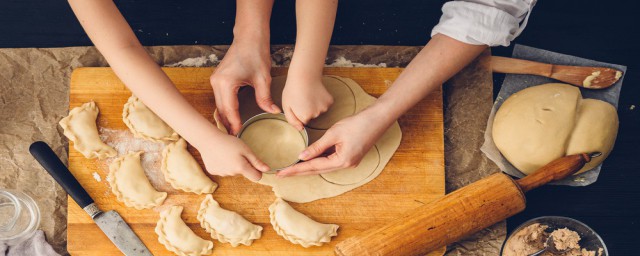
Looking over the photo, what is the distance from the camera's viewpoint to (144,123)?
1359 millimetres

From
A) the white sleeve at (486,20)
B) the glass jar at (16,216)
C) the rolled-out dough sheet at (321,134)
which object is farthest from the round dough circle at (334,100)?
the glass jar at (16,216)

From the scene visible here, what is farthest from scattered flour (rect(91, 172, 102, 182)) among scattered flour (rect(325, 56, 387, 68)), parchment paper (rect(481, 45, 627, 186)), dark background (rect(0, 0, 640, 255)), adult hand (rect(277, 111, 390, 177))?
parchment paper (rect(481, 45, 627, 186))

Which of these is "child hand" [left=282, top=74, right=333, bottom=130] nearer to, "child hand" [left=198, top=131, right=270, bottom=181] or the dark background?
"child hand" [left=198, top=131, right=270, bottom=181]

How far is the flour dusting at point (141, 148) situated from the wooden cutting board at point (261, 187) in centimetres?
1

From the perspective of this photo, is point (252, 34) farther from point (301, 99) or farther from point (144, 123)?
point (144, 123)

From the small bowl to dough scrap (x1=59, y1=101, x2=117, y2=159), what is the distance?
3.48 feet

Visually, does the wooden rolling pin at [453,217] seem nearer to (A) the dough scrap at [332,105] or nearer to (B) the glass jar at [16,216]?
(A) the dough scrap at [332,105]

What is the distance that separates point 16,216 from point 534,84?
143cm

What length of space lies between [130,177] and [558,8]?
1.26 meters

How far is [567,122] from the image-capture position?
134 centimetres

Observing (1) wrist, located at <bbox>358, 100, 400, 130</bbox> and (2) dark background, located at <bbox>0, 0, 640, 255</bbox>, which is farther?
(2) dark background, located at <bbox>0, 0, 640, 255</bbox>

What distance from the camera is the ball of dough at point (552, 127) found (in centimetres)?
134

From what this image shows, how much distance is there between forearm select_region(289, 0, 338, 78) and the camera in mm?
1245

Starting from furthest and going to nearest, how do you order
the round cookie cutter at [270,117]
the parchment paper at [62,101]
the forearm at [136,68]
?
the parchment paper at [62,101], the round cookie cutter at [270,117], the forearm at [136,68]
